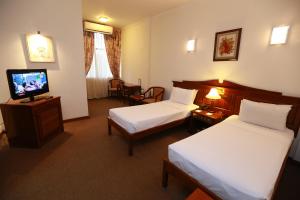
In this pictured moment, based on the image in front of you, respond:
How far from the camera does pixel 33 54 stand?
9.78 ft

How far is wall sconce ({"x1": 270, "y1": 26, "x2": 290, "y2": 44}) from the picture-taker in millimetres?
2242

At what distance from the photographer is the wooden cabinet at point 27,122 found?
238 cm

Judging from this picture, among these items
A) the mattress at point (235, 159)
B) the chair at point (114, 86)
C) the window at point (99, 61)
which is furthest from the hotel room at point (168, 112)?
the chair at point (114, 86)

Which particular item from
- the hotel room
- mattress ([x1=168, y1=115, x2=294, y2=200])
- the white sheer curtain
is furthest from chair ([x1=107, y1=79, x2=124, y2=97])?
mattress ([x1=168, y1=115, x2=294, y2=200])

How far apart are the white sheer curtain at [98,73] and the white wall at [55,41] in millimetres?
2319

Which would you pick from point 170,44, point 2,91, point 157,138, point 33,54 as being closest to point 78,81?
point 33,54

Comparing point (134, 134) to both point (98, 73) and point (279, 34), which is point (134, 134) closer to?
point (279, 34)

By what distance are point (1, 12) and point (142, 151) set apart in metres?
3.65

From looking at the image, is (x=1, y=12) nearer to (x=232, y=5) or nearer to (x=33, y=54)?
(x=33, y=54)

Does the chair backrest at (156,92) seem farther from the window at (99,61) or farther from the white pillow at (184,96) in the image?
the window at (99,61)

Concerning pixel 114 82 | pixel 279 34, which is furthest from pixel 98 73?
pixel 279 34

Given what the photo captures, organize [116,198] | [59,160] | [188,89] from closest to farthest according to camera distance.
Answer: [116,198] → [59,160] → [188,89]

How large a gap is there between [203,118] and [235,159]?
1494 millimetres

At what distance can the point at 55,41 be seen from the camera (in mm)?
3197
